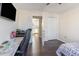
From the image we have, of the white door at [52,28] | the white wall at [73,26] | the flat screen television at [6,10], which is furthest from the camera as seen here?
the white door at [52,28]

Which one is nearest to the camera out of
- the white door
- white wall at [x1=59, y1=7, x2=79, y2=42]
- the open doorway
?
the open doorway

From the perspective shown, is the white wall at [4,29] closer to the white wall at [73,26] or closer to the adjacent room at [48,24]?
the adjacent room at [48,24]

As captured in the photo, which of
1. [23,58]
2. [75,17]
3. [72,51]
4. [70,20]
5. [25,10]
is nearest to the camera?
[23,58]

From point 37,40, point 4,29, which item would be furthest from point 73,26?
point 4,29

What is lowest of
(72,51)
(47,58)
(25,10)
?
(72,51)

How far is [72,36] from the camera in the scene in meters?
4.06

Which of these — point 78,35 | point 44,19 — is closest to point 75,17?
Answer: point 78,35

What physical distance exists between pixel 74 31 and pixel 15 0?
3.76 meters

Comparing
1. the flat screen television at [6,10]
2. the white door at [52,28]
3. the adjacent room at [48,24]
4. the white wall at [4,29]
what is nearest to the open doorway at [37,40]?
the adjacent room at [48,24]

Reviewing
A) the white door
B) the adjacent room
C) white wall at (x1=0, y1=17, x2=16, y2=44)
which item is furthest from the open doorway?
white wall at (x1=0, y1=17, x2=16, y2=44)

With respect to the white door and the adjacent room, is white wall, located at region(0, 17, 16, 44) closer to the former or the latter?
the adjacent room

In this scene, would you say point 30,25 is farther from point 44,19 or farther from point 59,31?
point 59,31

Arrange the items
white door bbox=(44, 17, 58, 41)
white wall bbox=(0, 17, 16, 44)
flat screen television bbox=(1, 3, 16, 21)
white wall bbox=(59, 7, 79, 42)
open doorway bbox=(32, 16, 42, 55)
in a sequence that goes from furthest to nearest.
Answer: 1. white door bbox=(44, 17, 58, 41)
2. white wall bbox=(59, 7, 79, 42)
3. open doorway bbox=(32, 16, 42, 55)
4. white wall bbox=(0, 17, 16, 44)
5. flat screen television bbox=(1, 3, 16, 21)

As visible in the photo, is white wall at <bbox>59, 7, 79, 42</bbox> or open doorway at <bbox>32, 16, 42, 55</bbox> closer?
open doorway at <bbox>32, 16, 42, 55</bbox>
